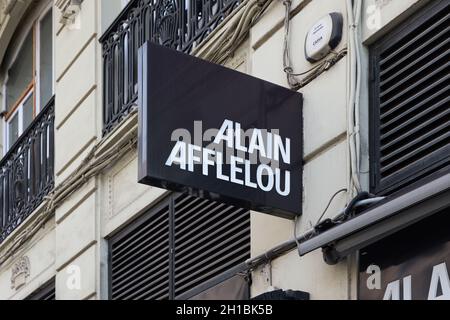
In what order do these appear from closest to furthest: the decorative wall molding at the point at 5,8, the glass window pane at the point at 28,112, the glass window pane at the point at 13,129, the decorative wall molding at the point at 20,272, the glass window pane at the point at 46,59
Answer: the decorative wall molding at the point at 20,272 < the glass window pane at the point at 46,59 < the decorative wall molding at the point at 5,8 < the glass window pane at the point at 28,112 < the glass window pane at the point at 13,129

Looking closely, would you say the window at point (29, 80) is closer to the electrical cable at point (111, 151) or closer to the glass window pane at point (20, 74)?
the glass window pane at point (20, 74)

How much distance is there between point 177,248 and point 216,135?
2445 mm

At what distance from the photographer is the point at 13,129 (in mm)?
15945

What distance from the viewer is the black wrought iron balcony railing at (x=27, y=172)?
13.2m

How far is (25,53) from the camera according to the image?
51.1 ft

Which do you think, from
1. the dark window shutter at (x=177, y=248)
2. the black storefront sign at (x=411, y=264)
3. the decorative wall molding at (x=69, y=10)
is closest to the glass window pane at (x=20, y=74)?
the decorative wall molding at (x=69, y=10)

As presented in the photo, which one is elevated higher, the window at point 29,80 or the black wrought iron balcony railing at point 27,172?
the window at point 29,80

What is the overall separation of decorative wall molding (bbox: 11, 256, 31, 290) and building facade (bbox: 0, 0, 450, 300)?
2cm

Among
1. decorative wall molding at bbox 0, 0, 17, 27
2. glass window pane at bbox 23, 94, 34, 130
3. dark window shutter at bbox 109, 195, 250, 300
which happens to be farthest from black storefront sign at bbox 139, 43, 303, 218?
glass window pane at bbox 23, 94, 34, 130

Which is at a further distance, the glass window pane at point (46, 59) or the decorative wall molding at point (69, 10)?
the glass window pane at point (46, 59)

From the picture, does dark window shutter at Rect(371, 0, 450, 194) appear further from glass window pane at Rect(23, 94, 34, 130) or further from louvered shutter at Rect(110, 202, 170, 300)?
glass window pane at Rect(23, 94, 34, 130)

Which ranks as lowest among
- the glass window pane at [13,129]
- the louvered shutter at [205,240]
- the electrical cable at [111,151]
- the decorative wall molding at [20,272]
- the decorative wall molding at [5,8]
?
the louvered shutter at [205,240]

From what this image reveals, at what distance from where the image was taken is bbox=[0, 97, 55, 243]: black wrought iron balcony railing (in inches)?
522

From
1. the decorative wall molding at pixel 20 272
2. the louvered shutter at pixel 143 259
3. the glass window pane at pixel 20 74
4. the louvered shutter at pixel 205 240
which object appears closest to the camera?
the louvered shutter at pixel 205 240
